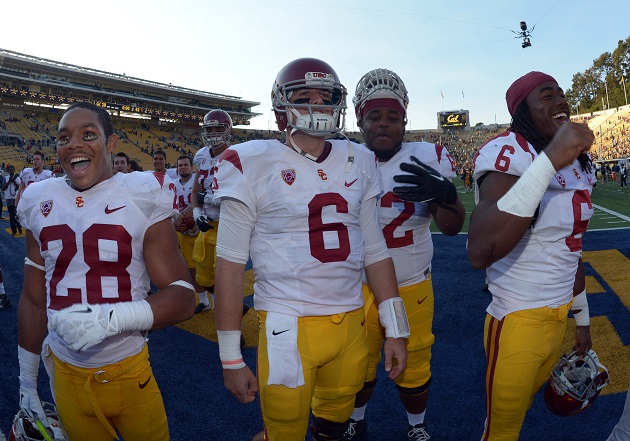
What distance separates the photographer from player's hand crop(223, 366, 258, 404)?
193 cm

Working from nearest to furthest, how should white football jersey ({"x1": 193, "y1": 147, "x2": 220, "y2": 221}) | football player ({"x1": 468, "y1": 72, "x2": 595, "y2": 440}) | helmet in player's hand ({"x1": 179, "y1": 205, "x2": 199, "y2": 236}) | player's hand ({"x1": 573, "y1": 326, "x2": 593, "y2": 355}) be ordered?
football player ({"x1": 468, "y1": 72, "x2": 595, "y2": 440})
player's hand ({"x1": 573, "y1": 326, "x2": 593, "y2": 355})
white football jersey ({"x1": 193, "y1": 147, "x2": 220, "y2": 221})
helmet in player's hand ({"x1": 179, "y1": 205, "x2": 199, "y2": 236})

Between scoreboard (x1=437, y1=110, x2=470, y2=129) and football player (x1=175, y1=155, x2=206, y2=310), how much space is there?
164 feet

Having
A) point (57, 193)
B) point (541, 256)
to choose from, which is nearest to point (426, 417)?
point (541, 256)

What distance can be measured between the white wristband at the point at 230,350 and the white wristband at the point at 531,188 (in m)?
1.23

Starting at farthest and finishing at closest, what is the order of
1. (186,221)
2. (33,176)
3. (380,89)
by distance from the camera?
(33,176) → (186,221) → (380,89)

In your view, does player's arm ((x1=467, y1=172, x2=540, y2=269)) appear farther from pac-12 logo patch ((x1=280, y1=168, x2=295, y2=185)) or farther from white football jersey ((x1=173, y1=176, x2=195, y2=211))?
white football jersey ((x1=173, y1=176, x2=195, y2=211))

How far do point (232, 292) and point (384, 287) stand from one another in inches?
29.7

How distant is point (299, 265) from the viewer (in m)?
2.03

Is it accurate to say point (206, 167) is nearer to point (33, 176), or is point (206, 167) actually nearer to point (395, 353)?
point (395, 353)

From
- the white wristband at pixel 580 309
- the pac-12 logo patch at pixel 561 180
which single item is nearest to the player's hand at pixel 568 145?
the pac-12 logo patch at pixel 561 180

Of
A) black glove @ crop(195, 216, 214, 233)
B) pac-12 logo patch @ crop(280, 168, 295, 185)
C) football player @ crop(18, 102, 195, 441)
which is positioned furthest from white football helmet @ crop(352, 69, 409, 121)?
black glove @ crop(195, 216, 214, 233)

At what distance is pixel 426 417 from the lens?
11.5 ft

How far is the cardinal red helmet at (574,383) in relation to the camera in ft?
7.60

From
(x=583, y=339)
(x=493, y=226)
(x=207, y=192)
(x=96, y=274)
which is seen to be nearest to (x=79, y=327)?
(x=96, y=274)
